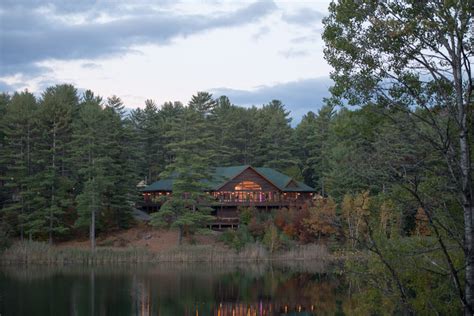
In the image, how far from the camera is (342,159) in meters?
9.98

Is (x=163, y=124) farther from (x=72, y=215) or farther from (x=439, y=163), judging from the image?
(x=439, y=163)

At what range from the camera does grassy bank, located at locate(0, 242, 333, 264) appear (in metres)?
38.7

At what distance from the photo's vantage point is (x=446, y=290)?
1203 cm

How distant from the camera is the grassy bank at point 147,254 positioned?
1523 inches

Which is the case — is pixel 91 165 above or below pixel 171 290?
above

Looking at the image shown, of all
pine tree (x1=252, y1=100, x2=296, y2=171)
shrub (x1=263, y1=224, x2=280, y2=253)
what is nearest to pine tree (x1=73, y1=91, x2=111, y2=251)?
shrub (x1=263, y1=224, x2=280, y2=253)

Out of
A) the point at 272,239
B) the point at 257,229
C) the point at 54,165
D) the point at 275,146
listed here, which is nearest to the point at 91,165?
the point at 54,165

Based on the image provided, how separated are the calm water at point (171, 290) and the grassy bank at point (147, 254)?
6.92ft

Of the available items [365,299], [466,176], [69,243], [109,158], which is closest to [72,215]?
[69,243]

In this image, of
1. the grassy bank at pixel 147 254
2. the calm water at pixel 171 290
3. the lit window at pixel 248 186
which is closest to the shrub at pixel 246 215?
the grassy bank at pixel 147 254

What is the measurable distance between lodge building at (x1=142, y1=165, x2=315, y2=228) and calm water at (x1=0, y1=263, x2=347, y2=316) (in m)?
12.8

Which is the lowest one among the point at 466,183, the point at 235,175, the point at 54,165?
the point at 466,183

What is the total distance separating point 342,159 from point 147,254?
3191 centimetres

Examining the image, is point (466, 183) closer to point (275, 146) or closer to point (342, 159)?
point (342, 159)
